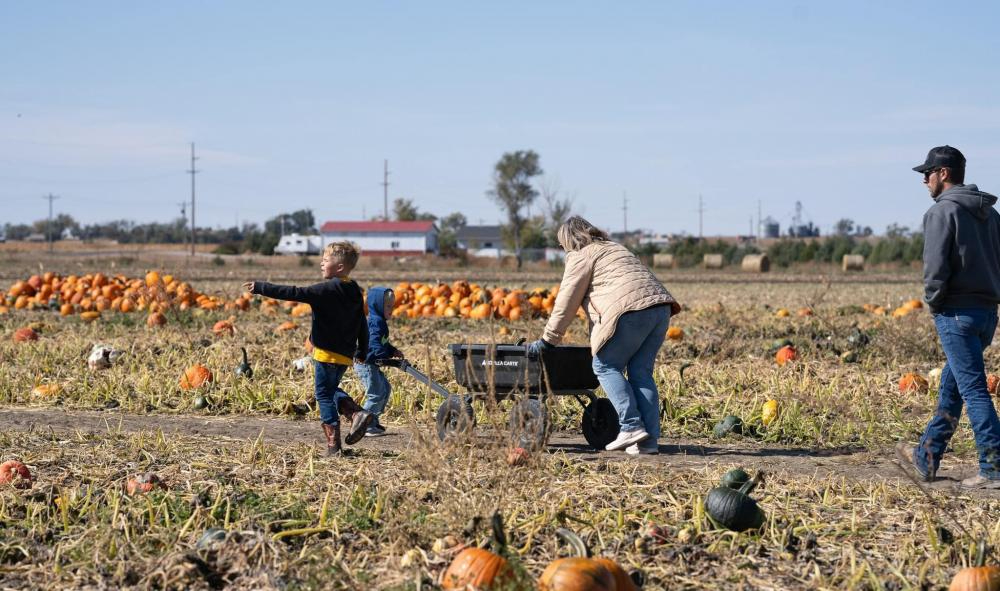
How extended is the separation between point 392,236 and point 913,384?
282 feet

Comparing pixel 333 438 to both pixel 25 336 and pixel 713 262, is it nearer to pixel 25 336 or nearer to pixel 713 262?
pixel 25 336

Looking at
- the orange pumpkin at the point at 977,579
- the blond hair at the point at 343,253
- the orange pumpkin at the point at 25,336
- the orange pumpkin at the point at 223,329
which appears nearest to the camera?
the orange pumpkin at the point at 977,579

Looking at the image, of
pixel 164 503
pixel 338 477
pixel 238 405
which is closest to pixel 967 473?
pixel 338 477

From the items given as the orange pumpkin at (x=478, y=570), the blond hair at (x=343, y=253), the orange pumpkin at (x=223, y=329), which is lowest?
the orange pumpkin at (x=478, y=570)

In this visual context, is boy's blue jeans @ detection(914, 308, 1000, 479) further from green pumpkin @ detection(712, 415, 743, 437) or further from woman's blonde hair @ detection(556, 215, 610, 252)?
woman's blonde hair @ detection(556, 215, 610, 252)

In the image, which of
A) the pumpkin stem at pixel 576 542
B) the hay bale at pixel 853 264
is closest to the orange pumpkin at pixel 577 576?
the pumpkin stem at pixel 576 542

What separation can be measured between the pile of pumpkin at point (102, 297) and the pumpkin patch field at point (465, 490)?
5.39 m

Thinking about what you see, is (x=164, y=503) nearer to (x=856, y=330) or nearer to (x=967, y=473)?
(x=967, y=473)

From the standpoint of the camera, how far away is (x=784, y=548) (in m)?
5.03

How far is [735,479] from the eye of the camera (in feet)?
19.0

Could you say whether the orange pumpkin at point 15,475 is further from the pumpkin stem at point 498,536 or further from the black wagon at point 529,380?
the pumpkin stem at point 498,536

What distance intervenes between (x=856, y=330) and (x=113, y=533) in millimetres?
9989

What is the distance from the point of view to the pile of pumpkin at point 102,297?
1644 cm

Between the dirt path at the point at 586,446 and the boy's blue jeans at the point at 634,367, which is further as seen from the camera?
the boy's blue jeans at the point at 634,367
